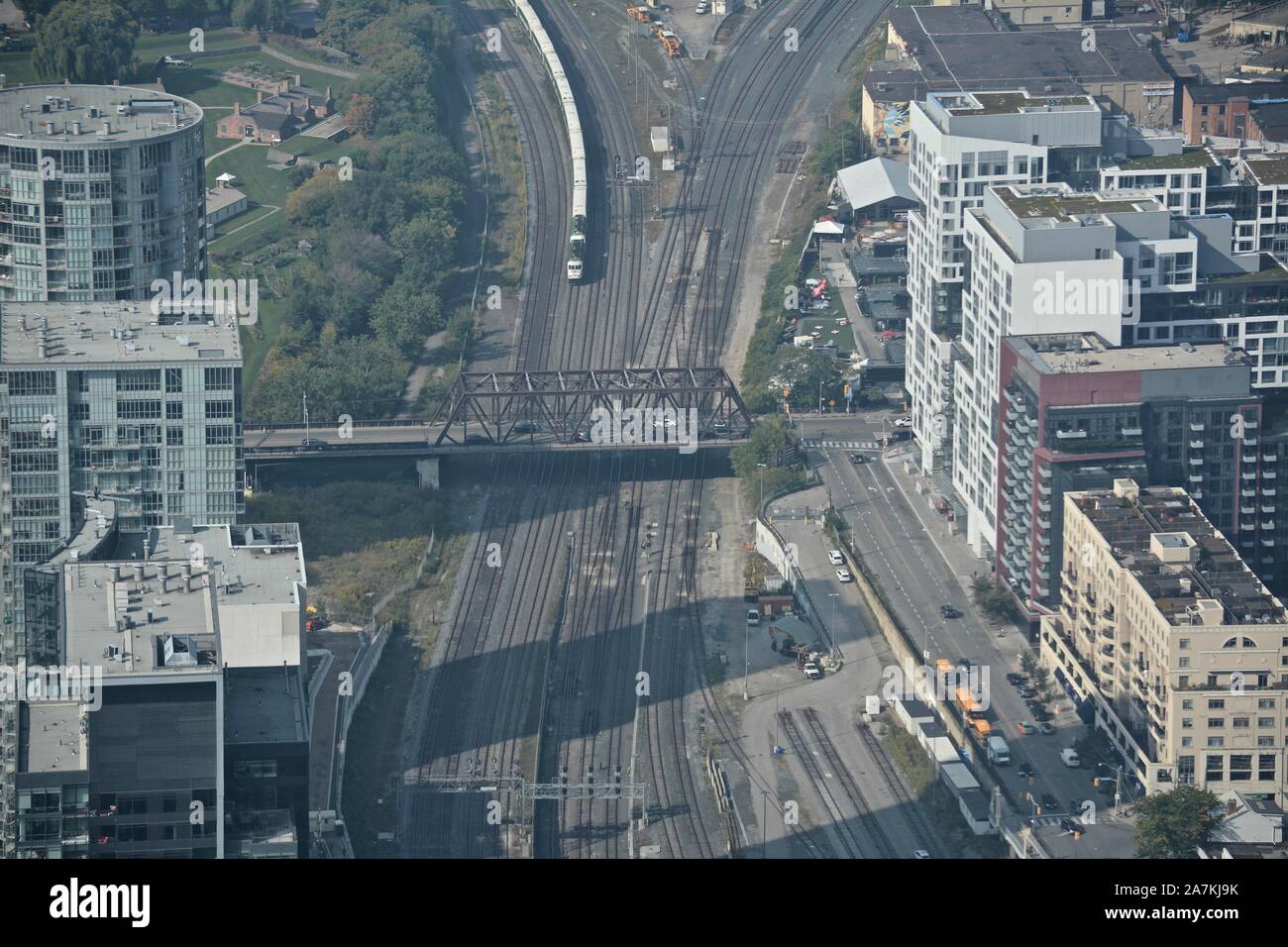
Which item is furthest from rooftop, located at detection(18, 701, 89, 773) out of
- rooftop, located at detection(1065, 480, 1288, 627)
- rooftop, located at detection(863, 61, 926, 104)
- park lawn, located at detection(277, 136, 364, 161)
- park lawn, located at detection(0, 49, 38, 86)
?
park lawn, located at detection(0, 49, 38, 86)

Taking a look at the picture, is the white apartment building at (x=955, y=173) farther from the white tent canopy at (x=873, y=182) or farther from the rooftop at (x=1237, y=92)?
the rooftop at (x=1237, y=92)

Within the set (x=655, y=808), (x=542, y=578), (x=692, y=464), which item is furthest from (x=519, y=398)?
(x=655, y=808)

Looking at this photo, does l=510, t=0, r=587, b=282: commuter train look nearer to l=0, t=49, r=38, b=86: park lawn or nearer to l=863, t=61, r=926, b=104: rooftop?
l=863, t=61, r=926, b=104: rooftop

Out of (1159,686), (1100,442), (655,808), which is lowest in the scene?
(655,808)

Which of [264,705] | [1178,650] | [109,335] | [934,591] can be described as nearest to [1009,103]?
[934,591]
